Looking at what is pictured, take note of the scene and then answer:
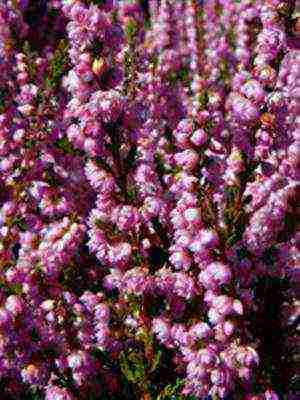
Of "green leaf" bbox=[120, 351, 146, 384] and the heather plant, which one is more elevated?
the heather plant

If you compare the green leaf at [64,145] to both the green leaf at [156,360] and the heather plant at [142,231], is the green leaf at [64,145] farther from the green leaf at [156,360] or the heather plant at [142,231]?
the green leaf at [156,360]

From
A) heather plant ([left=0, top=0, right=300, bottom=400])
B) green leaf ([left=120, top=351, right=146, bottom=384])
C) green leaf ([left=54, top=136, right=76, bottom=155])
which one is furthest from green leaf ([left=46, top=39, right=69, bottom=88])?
green leaf ([left=120, top=351, right=146, bottom=384])

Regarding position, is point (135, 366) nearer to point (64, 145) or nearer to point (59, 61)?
point (64, 145)

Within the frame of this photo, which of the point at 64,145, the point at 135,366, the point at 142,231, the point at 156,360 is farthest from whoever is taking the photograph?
the point at 64,145

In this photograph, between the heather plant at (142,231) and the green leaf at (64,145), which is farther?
the green leaf at (64,145)

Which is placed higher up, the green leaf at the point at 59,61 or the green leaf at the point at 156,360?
the green leaf at the point at 59,61

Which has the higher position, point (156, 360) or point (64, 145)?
point (64, 145)

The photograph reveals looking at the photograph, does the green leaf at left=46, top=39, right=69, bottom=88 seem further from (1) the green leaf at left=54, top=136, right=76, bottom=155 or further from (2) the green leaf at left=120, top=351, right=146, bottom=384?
(2) the green leaf at left=120, top=351, right=146, bottom=384

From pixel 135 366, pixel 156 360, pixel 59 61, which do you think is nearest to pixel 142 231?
pixel 156 360

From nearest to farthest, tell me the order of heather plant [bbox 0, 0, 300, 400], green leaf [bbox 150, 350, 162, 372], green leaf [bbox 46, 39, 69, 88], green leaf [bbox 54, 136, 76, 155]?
heather plant [bbox 0, 0, 300, 400]
green leaf [bbox 150, 350, 162, 372]
green leaf [bbox 46, 39, 69, 88]
green leaf [bbox 54, 136, 76, 155]

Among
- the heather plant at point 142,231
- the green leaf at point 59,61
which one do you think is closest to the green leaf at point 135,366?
the heather plant at point 142,231
